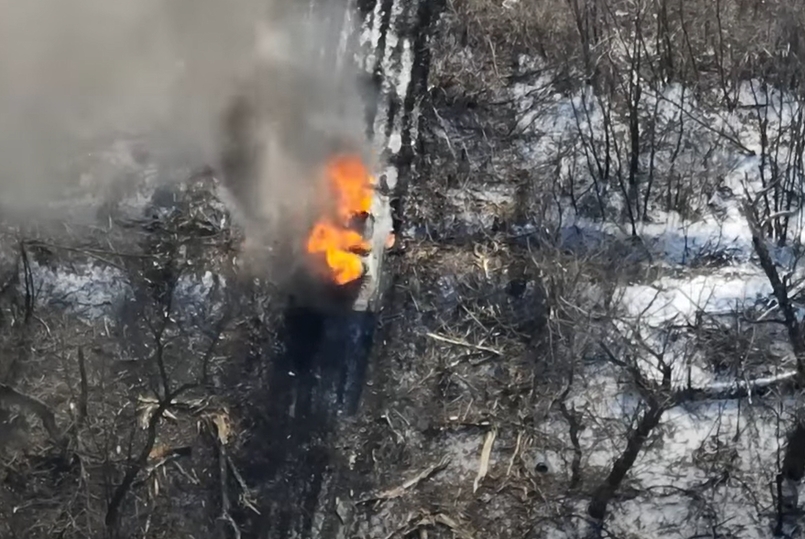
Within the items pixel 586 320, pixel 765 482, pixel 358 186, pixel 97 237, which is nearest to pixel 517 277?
pixel 586 320

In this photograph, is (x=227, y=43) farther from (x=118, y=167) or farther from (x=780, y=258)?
(x=780, y=258)

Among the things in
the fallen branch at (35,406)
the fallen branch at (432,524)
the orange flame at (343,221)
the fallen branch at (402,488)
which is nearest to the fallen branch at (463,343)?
the orange flame at (343,221)

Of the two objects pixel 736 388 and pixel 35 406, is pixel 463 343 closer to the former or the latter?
pixel 736 388

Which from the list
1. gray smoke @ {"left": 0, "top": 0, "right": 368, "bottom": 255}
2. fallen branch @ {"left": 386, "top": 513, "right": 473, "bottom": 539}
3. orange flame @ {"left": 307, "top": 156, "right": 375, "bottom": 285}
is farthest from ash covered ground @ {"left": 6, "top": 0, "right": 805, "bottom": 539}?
gray smoke @ {"left": 0, "top": 0, "right": 368, "bottom": 255}

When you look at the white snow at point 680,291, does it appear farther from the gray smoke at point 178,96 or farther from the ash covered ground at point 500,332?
the gray smoke at point 178,96

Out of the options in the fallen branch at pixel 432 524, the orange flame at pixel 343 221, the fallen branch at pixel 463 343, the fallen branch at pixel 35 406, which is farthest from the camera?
the orange flame at pixel 343 221

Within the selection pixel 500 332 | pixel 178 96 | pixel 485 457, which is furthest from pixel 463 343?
pixel 178 96
